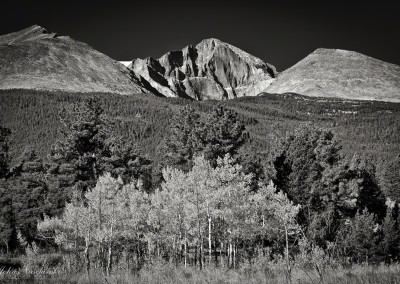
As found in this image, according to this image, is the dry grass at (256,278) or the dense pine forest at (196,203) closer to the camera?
the dry grass at (256,278)

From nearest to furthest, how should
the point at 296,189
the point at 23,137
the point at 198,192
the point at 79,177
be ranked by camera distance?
the point at 198,192 → the point at 296,189 → the point at 79,177 → the point at 23,137

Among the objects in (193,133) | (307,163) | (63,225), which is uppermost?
(193,133)

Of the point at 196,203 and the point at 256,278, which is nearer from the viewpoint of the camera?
the point at 256,278

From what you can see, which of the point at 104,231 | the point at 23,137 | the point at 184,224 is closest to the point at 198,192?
the point at 184,224

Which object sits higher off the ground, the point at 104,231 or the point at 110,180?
the point at 110,180

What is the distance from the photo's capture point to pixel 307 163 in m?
36.1

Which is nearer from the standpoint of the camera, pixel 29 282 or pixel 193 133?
pixel 29 282

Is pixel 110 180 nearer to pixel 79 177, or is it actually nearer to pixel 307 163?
pixel 79 177

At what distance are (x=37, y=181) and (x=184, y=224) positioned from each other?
2684 centimetres

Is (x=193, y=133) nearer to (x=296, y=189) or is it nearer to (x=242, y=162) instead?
(x=242, y=162)

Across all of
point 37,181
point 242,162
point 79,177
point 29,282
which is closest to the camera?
point 29,282

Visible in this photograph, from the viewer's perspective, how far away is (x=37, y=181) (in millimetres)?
48875

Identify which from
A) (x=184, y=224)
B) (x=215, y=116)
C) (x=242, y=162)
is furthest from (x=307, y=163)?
(x=184, y=224)

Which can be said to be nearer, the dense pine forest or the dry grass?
the dry grass
